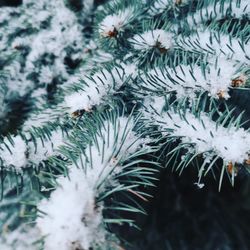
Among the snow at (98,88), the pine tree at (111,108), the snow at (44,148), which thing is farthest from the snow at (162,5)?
the snow at (44,148)

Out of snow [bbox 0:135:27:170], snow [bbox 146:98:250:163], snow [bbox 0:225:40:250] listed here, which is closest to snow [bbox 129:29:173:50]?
snow [bbox 146:98:250:163]

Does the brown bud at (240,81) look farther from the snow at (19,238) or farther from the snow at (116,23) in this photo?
the snow at (19,238)

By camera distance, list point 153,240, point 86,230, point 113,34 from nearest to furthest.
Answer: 1. point 86,230
2. point 113,34
3. point 153,240

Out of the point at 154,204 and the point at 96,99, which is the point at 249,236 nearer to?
the point at 154,204

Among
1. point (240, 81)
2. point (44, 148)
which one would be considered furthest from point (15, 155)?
→ point (240, 81)

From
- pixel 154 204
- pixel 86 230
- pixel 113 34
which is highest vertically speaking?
pixel 113 34

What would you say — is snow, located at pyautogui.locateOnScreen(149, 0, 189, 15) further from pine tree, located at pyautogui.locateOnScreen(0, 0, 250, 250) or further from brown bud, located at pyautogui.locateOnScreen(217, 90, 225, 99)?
brown bud, located at pyautogui.locateOnScreen(217, 90, 225, 99)

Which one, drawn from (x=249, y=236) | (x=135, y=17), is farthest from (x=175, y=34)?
(x=249, y=236)

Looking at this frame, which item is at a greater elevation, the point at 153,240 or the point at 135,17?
the point at 135,17
